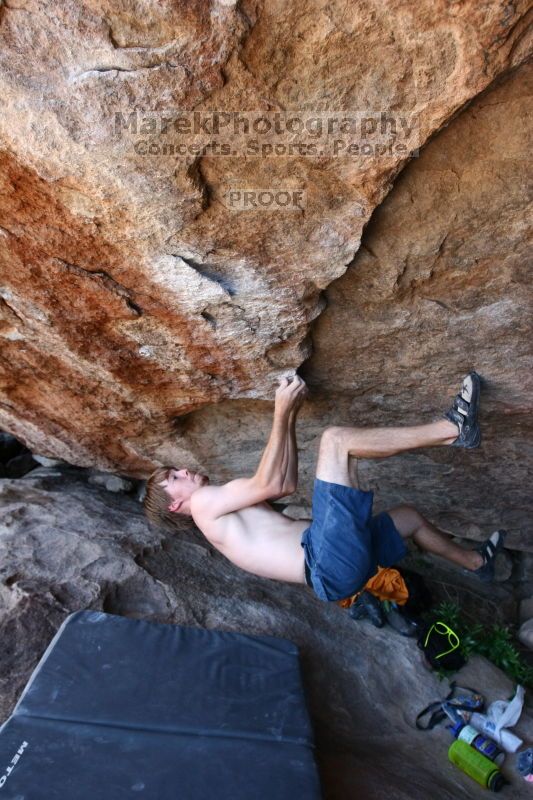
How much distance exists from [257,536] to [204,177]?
1.87 m

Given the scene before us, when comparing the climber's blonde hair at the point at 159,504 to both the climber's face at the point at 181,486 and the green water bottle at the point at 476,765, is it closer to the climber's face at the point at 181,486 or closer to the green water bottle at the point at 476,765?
the climber's face at the point at 181,486

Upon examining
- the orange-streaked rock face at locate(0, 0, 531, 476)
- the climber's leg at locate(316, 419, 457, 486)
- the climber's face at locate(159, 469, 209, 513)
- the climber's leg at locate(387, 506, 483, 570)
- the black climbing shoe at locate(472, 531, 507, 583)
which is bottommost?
the black climbing shoe at locate(472, 531, 507, 583)

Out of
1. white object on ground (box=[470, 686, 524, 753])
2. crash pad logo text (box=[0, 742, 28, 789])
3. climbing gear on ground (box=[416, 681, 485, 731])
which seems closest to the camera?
crash pad logo text (box=[0, 742, 28, 789])

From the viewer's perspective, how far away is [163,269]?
2637 millimetres

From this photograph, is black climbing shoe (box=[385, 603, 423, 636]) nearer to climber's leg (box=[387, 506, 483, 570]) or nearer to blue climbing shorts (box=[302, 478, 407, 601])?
climber's leg (box=[387, 506, 483, 570])

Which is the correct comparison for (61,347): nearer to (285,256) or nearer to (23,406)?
(23,406)

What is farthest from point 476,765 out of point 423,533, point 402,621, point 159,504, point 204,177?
point 204,177

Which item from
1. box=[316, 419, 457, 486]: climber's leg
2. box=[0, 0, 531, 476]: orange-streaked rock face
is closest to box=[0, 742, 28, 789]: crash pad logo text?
box=[316, 419, 457, 486]: climber's leg

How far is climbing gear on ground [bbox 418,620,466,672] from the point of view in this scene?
358cm

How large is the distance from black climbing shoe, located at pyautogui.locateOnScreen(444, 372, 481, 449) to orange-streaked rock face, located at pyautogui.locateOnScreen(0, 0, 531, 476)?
0.81 ft

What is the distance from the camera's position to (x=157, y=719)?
2607 mm

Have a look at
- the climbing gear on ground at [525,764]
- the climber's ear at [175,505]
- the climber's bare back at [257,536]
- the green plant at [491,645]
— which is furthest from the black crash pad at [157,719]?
the green plant at [491,645]

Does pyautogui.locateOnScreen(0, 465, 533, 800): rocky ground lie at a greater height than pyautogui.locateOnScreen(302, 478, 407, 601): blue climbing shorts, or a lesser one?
lesser

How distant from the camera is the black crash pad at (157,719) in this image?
2258 millimetres
